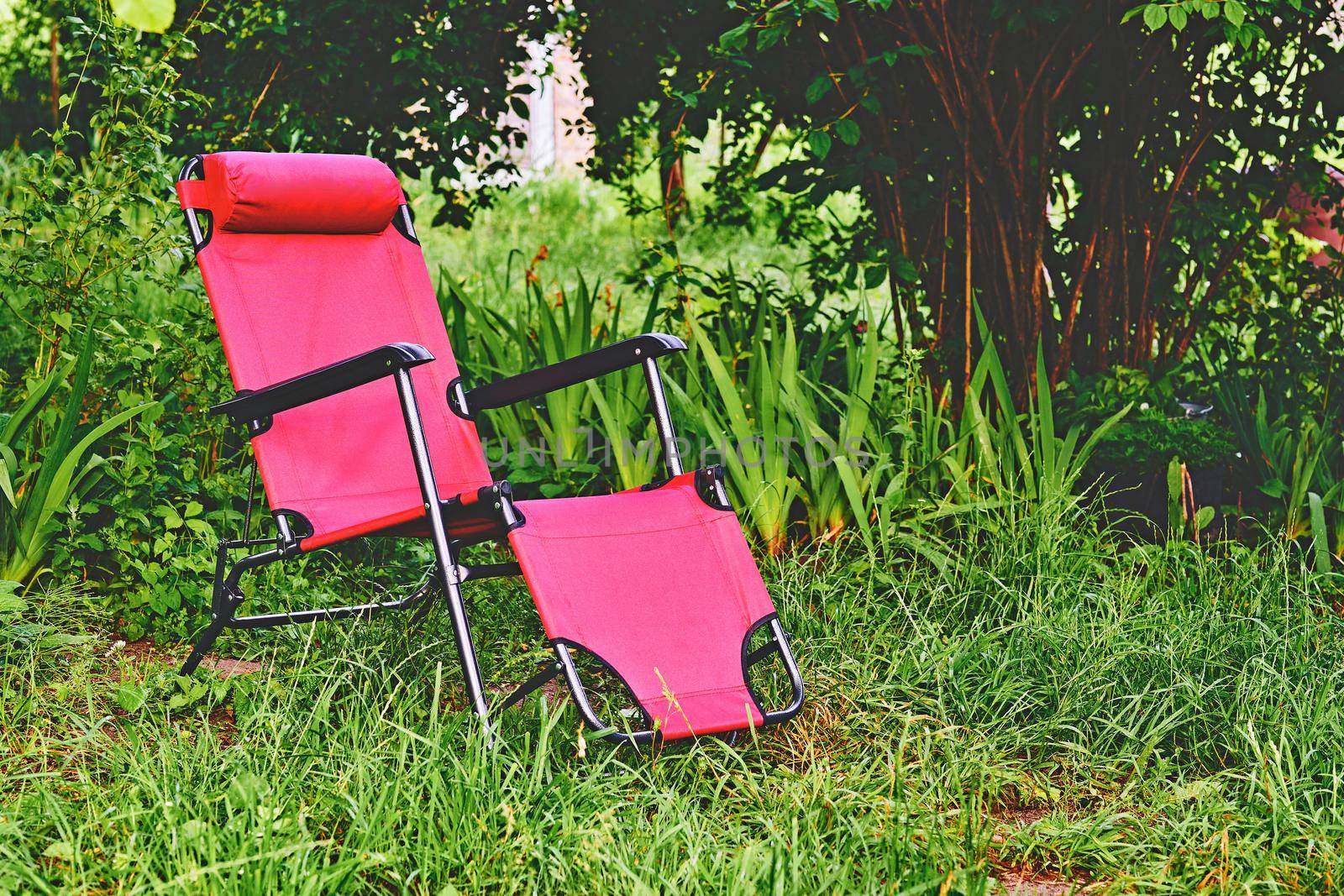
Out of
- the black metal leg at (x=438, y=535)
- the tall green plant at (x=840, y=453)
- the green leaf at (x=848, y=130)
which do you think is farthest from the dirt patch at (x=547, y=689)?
the green leaf at (x=848, y=130)

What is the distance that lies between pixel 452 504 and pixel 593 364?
403 millimetres

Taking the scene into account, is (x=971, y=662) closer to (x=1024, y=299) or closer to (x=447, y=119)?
(x=1024, y=299)

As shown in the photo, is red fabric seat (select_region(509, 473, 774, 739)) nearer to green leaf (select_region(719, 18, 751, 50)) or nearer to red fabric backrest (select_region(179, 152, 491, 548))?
red fabric backrest (select_region(179, 152, 491, 548))

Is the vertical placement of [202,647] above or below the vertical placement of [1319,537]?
above

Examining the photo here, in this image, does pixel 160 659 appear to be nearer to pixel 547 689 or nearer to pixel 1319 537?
pixel 547 689

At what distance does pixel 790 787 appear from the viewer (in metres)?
1.96

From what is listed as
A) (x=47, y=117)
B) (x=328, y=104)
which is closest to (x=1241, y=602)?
(x=328, y=104)

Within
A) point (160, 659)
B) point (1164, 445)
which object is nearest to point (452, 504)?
point (160, 659)

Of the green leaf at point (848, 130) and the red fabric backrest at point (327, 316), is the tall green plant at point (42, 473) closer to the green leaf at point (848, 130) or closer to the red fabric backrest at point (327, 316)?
the red fabric backrest at point (327, 316)

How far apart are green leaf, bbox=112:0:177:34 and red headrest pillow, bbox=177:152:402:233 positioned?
146cm

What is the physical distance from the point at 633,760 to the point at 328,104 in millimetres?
2423

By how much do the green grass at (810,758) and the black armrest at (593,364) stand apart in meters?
0.54

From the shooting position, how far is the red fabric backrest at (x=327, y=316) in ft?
8.04

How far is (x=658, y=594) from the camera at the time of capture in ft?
7.18
